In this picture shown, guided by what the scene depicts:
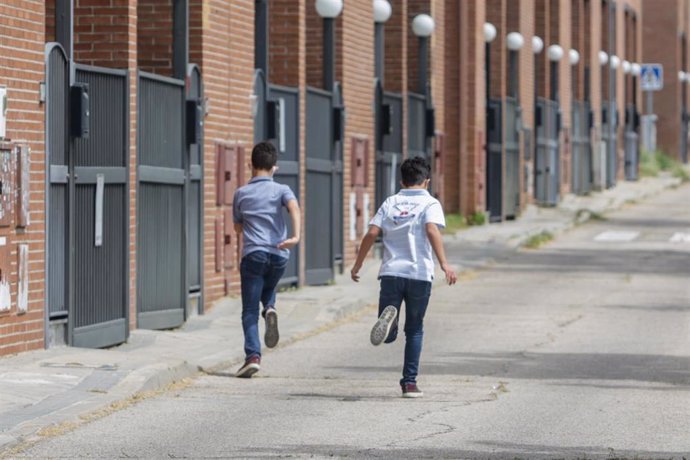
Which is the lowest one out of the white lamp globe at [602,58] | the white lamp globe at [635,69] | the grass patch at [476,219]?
the grass patch at [476,219]

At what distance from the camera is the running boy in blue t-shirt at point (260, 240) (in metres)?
13.8

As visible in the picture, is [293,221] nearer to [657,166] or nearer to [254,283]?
[254,283]

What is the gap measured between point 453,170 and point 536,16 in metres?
11.7

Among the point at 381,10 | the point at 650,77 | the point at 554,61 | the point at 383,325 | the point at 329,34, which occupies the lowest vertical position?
the point at 383,325

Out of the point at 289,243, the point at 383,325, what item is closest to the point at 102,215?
the point at 289,243

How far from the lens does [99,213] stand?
15.2 metres

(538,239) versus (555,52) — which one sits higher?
(555,52)

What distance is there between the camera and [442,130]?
1406 inches

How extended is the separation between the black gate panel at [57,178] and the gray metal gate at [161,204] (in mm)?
1916

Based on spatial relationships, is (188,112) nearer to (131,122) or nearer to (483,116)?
(131,122)

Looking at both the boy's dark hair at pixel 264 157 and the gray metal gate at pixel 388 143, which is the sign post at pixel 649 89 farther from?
the boy's dark hair at pixel 264 157

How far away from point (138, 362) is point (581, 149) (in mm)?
40011

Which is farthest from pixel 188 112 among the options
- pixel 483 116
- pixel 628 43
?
pixel 628 43

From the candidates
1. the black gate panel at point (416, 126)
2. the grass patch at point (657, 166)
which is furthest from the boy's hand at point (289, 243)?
the grass patch at point (657, 166)
